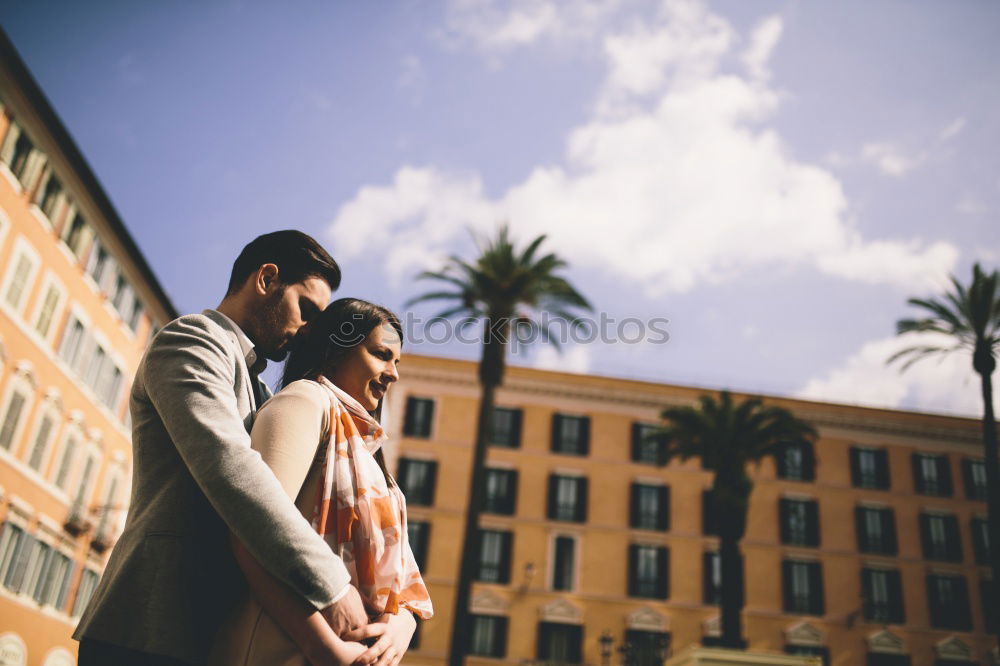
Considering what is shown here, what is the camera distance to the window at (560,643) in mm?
38094

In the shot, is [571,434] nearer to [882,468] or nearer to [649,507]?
[649,507]

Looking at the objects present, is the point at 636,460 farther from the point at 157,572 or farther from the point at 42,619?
the point at 157,572

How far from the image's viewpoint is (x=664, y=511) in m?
41.4

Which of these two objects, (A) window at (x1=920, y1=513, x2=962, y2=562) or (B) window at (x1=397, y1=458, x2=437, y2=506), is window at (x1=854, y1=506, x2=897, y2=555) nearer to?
(A) window at (x1=920, y1=513, x2=962, y2=562)

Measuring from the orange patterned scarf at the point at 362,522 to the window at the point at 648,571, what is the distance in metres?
39.6

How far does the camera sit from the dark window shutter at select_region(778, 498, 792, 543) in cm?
4144

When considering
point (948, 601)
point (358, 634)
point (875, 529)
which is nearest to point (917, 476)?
point (875, 529)

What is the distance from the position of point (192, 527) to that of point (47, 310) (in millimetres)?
25298

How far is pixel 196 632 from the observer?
6.92 ft

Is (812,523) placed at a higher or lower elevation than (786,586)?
higher

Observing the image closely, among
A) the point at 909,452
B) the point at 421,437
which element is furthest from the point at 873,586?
the point at 421,437

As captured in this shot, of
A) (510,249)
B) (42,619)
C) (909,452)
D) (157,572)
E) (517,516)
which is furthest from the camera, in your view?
(909,452)

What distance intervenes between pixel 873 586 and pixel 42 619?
35.7 metres

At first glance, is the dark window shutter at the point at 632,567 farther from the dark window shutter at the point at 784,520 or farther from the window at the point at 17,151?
the window at the point at 17,151
